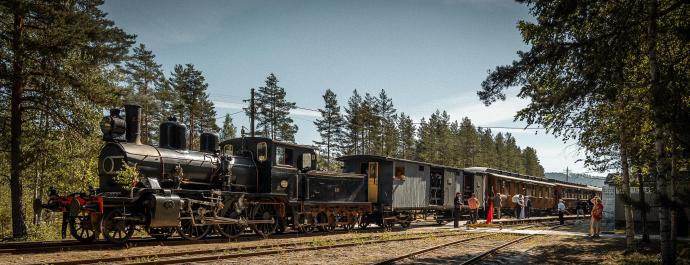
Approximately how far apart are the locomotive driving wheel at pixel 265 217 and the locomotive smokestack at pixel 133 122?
4426 mm

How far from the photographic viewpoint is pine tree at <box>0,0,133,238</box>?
17.4 metres

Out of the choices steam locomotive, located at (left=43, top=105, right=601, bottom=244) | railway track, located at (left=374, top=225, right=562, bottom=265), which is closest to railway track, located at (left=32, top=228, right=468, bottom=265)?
railway track, located at (left=374, top=225, right=562, bottom=265)

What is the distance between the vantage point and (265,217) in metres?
16.8

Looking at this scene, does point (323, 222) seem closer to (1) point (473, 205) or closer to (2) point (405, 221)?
(2) point (405, 221)

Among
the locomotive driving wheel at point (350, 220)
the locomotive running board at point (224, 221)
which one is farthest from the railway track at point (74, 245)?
the locomotive driving wheel at point (350, 220)

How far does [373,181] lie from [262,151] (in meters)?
7.09

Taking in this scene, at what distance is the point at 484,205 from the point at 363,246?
19237mm

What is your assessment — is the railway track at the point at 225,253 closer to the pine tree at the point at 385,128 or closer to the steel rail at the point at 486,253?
the steel rail at the point at 486,253

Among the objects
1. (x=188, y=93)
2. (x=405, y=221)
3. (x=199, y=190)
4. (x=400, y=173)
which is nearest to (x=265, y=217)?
(x=199, y=190)

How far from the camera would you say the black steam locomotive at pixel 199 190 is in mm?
12641

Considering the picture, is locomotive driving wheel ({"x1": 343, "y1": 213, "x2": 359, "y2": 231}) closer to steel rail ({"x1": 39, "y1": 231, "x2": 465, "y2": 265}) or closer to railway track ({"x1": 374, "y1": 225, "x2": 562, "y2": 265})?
railway track ({"x1": 374, "y1": 225, "x2": 562, "y2": 265})

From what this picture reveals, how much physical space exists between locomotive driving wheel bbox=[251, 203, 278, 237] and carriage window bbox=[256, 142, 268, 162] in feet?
5.08

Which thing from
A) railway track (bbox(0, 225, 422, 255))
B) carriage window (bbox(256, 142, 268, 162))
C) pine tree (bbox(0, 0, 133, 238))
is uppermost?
pine tree (bbox(0, 0, 133, 238))

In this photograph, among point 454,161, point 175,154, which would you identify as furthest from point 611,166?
point 454,161
